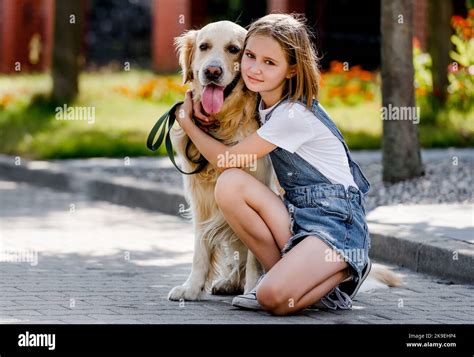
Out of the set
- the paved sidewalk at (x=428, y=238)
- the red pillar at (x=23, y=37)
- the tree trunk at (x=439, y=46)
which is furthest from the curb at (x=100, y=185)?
the red pillar at (x=23, y=37)

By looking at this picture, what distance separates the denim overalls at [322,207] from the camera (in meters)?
6.32

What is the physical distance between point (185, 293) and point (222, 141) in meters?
0.88

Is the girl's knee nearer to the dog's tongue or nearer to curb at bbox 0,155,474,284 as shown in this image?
the dog's tongue

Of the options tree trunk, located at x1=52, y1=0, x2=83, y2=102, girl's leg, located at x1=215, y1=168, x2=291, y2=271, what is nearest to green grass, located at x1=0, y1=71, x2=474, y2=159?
tree trunk, located at x1=52, y1=0, x2=83, y2=102

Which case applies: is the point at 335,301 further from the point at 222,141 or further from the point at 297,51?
the point at 297,51

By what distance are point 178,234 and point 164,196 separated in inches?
54.6

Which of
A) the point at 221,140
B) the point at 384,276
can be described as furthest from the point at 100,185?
the point at 221,140

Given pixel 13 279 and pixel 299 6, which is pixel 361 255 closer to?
pixel 13 279

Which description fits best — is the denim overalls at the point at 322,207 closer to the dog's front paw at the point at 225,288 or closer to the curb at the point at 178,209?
the dog's front paw at the point at 225,288

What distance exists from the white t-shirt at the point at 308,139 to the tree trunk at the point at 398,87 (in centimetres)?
411

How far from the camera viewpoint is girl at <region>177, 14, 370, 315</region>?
630 centimetres

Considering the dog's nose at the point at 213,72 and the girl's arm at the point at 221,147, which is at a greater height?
the dog's nose at the point at 213,72

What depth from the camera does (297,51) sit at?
253 inches
